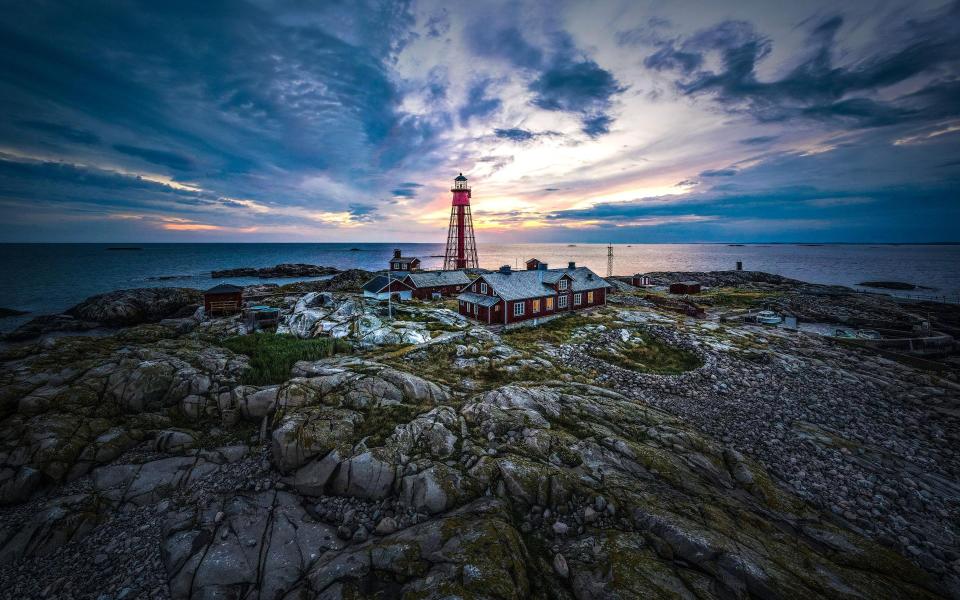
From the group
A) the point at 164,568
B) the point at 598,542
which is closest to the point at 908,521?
the point at 598,542

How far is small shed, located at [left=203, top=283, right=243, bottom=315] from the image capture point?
4169 centimetres

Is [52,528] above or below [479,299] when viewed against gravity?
below

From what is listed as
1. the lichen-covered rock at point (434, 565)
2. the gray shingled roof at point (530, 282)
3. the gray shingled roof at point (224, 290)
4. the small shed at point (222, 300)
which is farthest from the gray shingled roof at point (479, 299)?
the small shed at point (222, 300)

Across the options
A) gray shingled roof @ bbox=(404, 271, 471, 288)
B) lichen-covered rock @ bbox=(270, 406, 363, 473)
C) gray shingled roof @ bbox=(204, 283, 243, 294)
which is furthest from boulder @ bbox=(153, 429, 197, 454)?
gray shingled roof @ bbox=(404, 271, 471, 288)

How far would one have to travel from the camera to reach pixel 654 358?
27.6 metres

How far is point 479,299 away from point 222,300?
3300 centimetres

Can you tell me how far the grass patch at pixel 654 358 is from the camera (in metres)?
25.5

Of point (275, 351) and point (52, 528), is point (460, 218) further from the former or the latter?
point (52, 528)

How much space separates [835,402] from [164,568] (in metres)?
32.6

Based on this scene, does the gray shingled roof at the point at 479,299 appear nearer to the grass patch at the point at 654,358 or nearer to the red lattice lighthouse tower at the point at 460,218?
the grass patch at the point at 654,358

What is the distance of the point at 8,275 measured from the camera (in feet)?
297

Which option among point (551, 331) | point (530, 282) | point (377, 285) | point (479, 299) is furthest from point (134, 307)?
point (551, 331)

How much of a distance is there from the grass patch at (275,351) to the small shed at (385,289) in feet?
64.4

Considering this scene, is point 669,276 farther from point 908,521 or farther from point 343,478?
point 343,478
